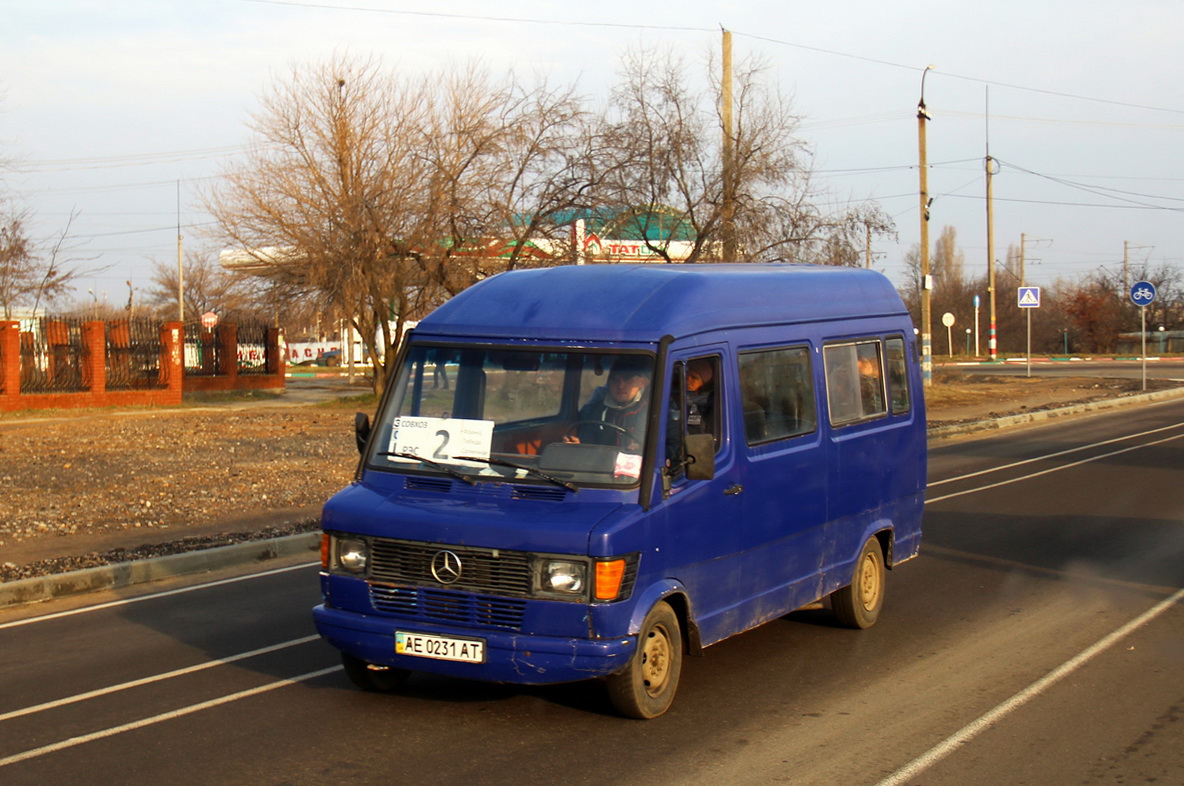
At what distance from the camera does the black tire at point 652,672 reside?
5910 mm

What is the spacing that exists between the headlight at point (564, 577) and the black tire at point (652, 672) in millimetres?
429

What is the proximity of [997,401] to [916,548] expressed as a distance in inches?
990

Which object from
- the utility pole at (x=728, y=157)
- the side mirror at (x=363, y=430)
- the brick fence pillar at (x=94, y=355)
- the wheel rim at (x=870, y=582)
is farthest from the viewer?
the brick fence pillar at (x=94, y=355)

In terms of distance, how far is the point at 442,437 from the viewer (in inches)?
254

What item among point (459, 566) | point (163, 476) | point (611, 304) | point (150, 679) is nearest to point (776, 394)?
point (611, 304)

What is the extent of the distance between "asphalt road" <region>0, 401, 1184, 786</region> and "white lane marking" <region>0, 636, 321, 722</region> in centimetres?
2

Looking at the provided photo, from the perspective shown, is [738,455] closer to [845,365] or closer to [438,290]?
[845,365]

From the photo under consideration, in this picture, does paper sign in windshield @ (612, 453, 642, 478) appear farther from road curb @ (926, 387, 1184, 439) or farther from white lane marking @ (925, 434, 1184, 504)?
road curb @ (926, 387, 1184, 439)

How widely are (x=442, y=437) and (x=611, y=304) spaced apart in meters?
1.18

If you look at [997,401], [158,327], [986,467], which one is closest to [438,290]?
[158,327]

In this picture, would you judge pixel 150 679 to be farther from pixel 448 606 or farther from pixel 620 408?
pixel 620 408

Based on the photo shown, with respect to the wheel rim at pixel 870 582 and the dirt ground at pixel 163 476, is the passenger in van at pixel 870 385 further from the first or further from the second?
the dirt ground at pixel 163 476

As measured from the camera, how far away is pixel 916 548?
9266mm

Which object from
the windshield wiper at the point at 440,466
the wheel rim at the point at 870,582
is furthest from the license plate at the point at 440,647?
the wheel rim at the point at 870,582
